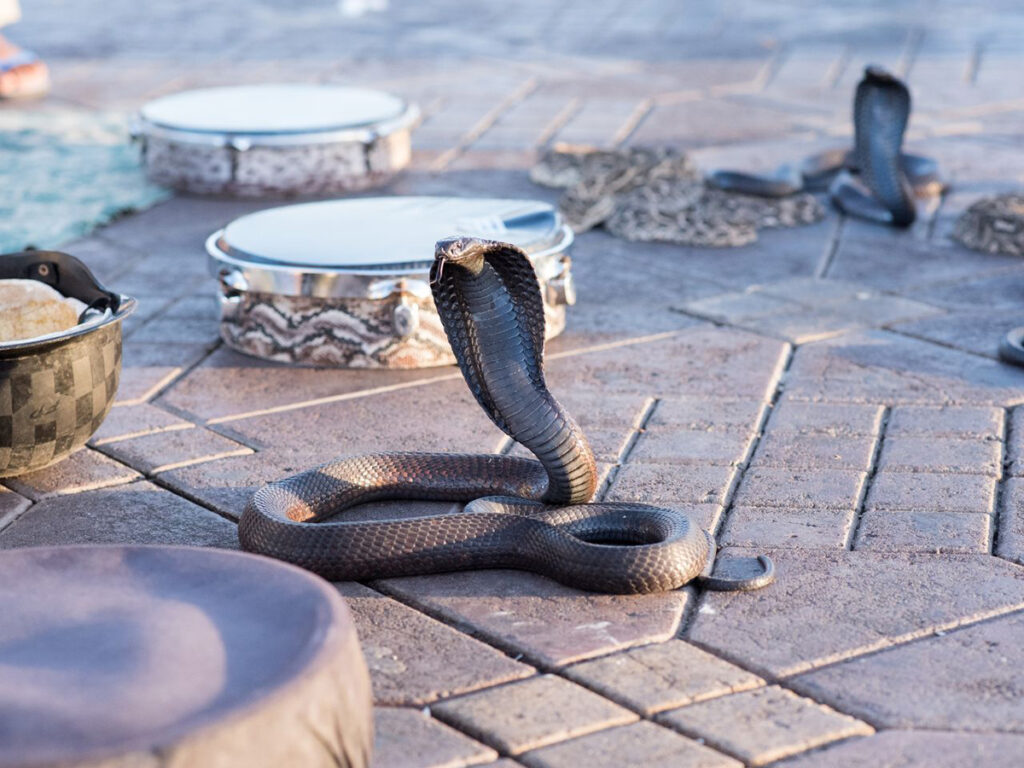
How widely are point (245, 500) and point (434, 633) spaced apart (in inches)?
34.2

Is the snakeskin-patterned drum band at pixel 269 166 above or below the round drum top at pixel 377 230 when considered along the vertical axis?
below

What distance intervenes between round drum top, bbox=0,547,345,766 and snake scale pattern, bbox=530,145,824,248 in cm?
392

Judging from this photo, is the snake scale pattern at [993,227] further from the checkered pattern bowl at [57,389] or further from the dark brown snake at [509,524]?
the checkered pattern bowl at [57,389]

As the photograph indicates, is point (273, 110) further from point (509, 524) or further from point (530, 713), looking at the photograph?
point (530, 713)

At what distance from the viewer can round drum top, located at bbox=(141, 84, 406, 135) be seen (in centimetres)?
660

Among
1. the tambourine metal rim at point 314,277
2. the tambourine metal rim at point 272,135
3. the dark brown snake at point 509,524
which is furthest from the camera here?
the tambourine metal rim at point 272,135

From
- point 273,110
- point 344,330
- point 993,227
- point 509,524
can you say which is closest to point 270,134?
point 273,110

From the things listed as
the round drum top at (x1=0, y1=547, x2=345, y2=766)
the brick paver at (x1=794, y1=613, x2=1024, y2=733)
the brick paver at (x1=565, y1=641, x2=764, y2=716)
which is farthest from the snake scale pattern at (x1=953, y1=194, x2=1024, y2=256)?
the round drum top at (x1=0, y1=547, x2=345, y2=766)

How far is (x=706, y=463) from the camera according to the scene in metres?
3.79

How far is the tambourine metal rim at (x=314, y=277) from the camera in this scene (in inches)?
173

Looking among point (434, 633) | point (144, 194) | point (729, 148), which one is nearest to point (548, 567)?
point (434, 633)

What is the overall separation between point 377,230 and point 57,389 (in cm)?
145

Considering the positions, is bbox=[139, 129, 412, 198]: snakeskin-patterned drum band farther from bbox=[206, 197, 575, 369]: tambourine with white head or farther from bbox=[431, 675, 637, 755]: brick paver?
bbox=[431, 675, 637, 755]: brick paver

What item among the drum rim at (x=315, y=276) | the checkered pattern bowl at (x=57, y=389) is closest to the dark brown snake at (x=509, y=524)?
the checkered pattern bowl at (x=57, y=389)
